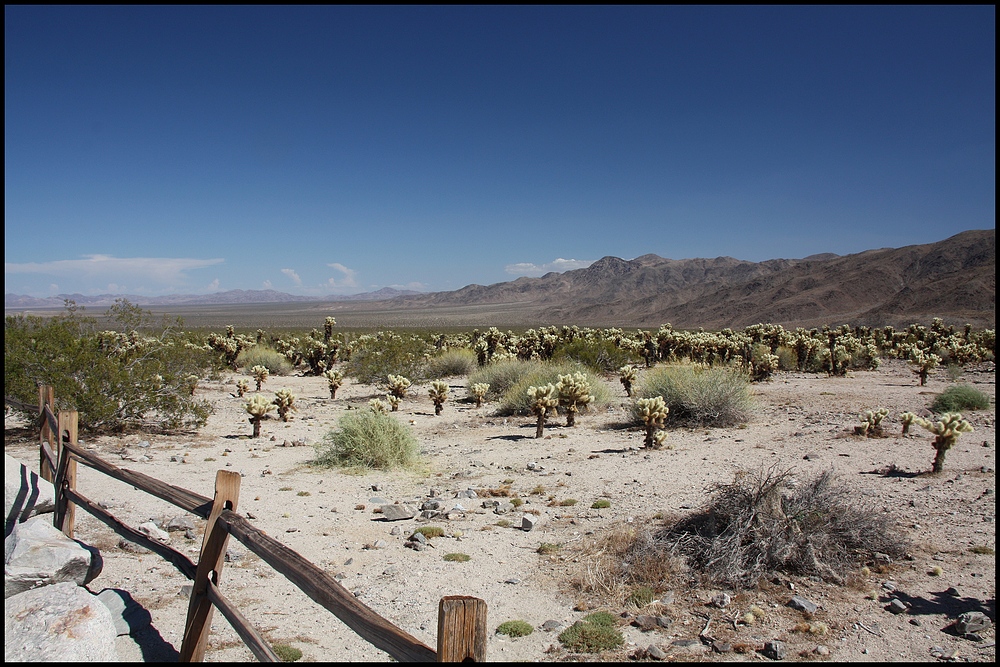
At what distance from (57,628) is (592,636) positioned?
3.59 m

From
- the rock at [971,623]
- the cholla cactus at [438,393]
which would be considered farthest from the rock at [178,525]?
the cholla cactus at [438,393]

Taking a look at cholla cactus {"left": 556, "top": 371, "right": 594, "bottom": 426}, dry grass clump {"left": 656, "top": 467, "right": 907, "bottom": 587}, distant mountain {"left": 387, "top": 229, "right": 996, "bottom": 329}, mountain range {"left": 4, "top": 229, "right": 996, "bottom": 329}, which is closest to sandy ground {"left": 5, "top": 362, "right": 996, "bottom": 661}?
dry grass clump {"left": 656, "top": 467, "right": 907, "bottom": 587}

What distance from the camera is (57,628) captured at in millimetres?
3607

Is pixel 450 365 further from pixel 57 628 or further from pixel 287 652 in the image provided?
pixel 57 628

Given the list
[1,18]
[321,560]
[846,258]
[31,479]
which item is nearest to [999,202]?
[321,560]

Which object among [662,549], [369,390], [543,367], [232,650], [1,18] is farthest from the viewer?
[369,390]

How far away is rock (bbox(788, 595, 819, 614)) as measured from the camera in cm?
478

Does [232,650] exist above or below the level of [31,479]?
below

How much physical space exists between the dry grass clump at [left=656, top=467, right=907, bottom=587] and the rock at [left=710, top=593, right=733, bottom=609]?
0.21 meters

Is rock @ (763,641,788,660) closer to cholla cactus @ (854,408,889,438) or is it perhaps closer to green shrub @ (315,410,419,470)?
green shrub @ (315,410,419,470)

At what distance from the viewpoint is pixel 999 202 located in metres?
3.69

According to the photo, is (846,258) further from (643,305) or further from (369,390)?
(369,390)

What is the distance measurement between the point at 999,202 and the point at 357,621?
4.46 m

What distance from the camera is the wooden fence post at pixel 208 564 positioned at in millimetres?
3736
